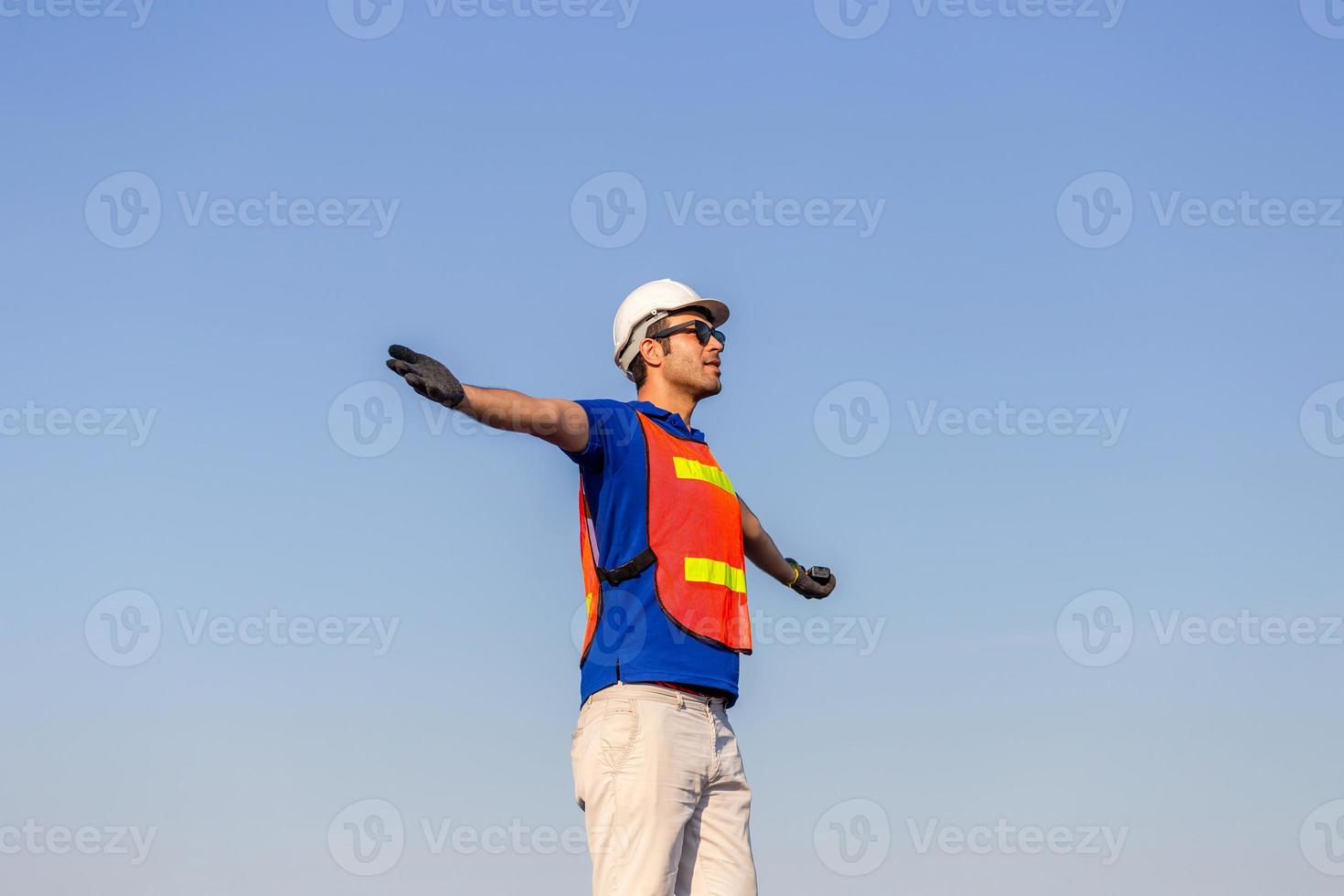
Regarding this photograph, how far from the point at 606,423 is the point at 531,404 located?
0.64 m

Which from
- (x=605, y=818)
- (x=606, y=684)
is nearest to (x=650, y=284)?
(x=606, y=684)

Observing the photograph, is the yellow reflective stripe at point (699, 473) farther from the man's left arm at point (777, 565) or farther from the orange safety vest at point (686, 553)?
the man's left arm at point (777, 565)

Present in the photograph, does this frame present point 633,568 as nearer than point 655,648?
No

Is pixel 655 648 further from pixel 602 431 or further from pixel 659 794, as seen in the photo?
pixel 602 431

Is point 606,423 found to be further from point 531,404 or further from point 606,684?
point 606,684

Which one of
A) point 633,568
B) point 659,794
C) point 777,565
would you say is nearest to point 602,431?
point 633,568

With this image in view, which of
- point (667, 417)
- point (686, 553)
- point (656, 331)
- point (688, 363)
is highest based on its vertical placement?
point (656, 331)

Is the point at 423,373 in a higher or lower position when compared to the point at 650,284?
lower

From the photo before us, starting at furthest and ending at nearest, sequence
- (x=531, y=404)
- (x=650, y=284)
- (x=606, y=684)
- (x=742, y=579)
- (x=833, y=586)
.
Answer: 1. (x=833, y=586)
2. (x=650, y=284)
3. (x=742, y=579)
4. (x=606, y=684)
5. (x=531, y=404)

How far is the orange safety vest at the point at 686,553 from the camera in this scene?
20.8ft

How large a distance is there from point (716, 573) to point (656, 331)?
4.35ft

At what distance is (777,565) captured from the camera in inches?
325

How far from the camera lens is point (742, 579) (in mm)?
6762

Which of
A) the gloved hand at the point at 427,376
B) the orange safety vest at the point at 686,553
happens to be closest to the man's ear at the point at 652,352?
the orange safety vest at the point at 686,553
